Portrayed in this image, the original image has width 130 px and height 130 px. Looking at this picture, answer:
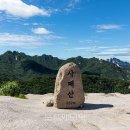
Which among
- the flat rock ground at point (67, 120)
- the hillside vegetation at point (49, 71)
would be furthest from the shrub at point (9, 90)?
the hillside vegetation at point (49, 71)

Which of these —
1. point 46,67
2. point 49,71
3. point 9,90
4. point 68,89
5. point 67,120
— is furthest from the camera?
point 46,67

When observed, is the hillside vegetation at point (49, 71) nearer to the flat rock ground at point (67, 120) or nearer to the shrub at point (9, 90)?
the shrub at point (9, 90)

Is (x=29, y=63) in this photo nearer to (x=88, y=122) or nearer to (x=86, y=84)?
(x=86, y=84)

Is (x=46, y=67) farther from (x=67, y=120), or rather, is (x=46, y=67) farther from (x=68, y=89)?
(x=67, y=120)

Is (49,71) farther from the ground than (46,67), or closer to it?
closer to it

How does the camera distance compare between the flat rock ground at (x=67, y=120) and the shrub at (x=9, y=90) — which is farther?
the shrub at (x=9, y=90)

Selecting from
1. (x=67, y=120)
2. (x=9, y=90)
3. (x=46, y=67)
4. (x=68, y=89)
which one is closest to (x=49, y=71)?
(x=46, y=67)

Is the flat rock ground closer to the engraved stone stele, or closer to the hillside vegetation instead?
the engraved stone stele

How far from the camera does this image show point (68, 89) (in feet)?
61.1

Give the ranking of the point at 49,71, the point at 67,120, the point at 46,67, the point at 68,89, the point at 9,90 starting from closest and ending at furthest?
the point at 67,120
the point at 68,89
the point at 9,90
the point at 49,71
the point at 46,67

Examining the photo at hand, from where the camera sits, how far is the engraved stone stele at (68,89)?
18.5 m

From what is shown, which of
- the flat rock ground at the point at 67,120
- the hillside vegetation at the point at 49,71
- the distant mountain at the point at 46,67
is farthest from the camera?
the distant mountain at the point at 46,67

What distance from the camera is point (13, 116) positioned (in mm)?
13609

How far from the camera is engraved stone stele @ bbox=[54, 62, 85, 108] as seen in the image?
18.5 m
